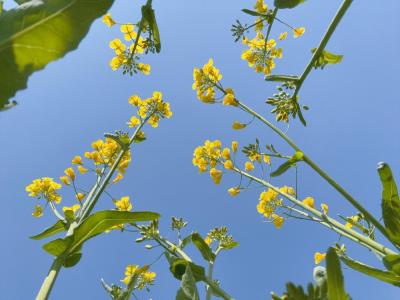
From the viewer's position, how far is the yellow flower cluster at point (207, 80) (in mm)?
4419

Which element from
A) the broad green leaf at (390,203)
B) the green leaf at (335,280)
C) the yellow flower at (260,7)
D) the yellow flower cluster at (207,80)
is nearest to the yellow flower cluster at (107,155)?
the yellow flower cluster at (207,80)

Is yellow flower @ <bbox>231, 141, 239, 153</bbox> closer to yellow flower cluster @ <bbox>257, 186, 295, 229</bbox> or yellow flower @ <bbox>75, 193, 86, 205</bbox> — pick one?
yellow flower cluster @ <bbox>257, 186, 295, 229</bbox>

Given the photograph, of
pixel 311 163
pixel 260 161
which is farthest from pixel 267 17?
pixel 260 161

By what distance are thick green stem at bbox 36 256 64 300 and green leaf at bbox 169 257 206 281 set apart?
822mm

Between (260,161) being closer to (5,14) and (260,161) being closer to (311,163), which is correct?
(311,163)

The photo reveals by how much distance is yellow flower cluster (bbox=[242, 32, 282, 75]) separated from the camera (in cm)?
464

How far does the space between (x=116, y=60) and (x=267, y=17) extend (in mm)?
2391

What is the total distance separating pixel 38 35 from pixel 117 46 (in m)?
4.33

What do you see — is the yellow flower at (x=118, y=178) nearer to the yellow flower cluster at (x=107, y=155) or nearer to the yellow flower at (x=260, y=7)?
the yellow flower cluster at (x=107, y=155)

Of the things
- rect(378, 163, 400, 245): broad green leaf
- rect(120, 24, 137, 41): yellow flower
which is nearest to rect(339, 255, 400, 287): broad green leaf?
rect(378, 163, 400, 245): broad green leaf

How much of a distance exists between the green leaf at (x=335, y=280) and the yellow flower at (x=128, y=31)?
361cm

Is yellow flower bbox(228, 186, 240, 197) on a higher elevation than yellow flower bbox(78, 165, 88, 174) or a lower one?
higher

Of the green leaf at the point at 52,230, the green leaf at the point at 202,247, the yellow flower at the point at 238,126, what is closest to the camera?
the green leaf at the point at 52,230

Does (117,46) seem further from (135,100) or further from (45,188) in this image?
(45,188)
